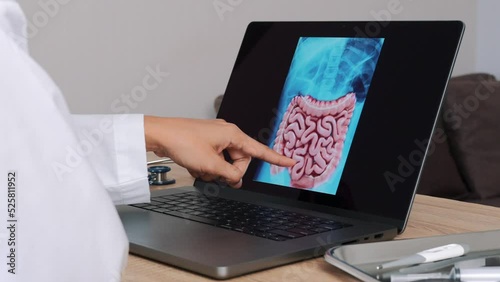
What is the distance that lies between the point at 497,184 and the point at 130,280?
86.5 inches

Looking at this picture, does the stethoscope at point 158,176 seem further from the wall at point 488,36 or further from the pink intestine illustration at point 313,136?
the wall at point 488,36

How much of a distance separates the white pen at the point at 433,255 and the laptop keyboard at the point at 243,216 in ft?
0.50

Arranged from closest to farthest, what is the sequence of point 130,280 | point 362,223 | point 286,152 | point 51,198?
point 51,198
point 130,280
point 362,223
point 286,152

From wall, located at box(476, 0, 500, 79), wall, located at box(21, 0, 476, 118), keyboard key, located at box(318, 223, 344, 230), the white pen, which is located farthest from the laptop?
wall, located at box(476, 0, 500, 79)

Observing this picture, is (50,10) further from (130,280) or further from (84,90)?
(130,280)

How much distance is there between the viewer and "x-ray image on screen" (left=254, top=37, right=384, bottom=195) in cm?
105

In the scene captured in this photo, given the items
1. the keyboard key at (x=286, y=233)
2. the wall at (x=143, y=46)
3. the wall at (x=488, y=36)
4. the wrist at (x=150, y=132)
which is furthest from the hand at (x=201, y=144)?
the wall at (x=488, y=36)

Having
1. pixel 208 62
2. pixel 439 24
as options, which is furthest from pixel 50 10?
pixel 439 24

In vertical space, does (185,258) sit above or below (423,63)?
below

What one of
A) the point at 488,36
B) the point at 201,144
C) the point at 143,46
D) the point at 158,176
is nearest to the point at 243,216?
the point at 201,144

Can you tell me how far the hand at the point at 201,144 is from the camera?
3.30 feet

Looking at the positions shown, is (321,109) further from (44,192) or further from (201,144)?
(44,192)

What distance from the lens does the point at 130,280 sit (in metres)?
0.78

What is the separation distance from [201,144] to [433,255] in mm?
370
